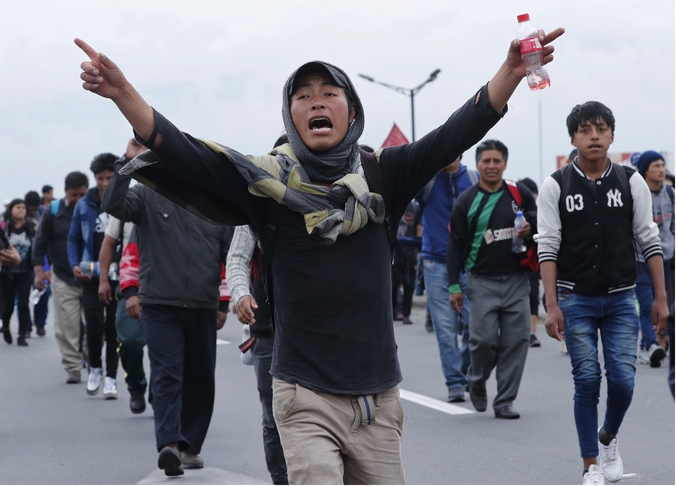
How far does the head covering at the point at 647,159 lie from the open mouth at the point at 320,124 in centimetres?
729

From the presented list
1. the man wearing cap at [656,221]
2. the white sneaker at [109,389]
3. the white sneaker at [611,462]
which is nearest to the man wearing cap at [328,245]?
the white sneaker at [611,462]

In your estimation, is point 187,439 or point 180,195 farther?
point 187,439

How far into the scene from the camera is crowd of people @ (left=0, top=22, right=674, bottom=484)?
142 inches

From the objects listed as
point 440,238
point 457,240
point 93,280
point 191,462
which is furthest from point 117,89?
point 93,280

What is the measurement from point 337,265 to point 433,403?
5.77 m

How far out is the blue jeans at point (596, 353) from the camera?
5918 mm

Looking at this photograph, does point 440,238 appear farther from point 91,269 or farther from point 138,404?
point 91,269

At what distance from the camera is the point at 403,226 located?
10.9 meters

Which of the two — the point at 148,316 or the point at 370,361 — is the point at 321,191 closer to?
the point at 370,361

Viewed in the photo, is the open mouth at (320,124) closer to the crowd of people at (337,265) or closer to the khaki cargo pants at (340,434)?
the crowd of people at (337,265)

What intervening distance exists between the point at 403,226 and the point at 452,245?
2137mm

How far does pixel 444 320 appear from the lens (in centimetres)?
937

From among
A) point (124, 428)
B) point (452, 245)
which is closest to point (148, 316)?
point (124, 428)

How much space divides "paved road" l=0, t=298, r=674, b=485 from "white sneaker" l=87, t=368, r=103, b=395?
0.39ft
